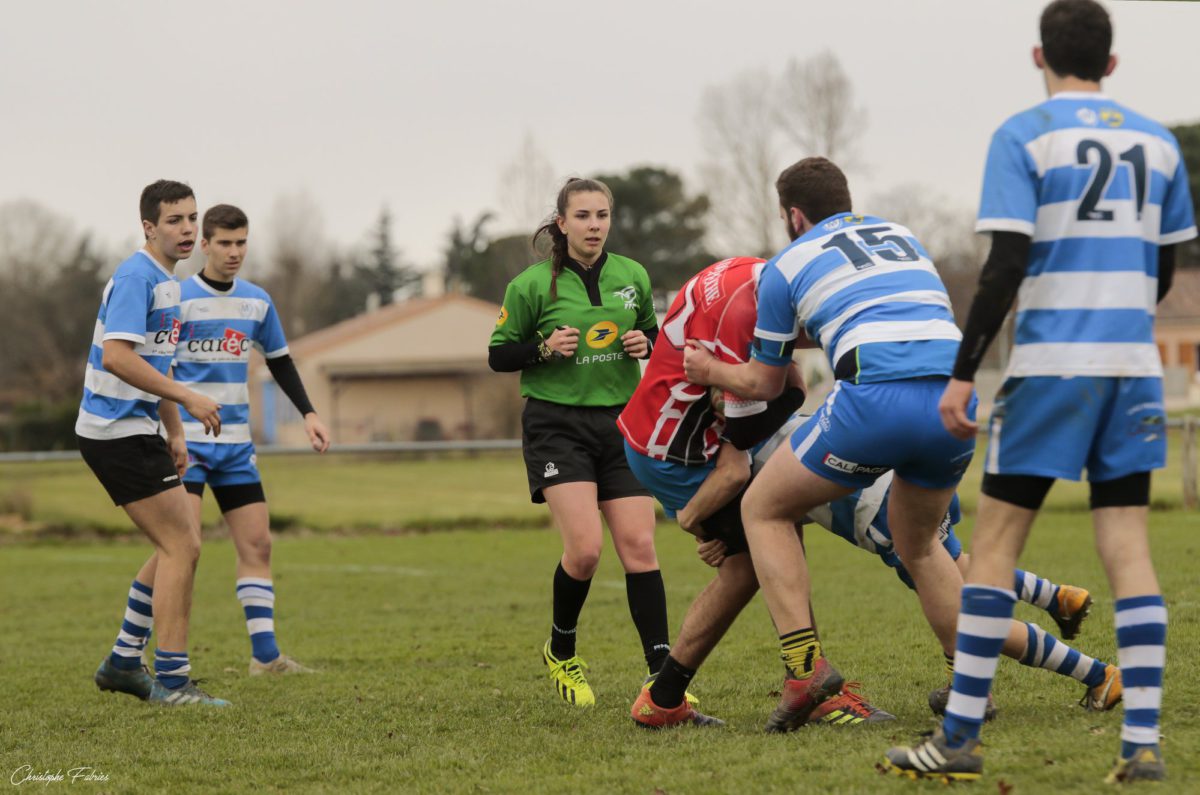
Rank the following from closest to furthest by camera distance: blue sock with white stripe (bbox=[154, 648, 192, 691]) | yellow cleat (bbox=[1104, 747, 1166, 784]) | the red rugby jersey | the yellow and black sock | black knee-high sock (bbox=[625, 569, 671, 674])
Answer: yellow cleat (bbox=[1104, 747, 1166, 784]) → the yellow and black sock → the red rugby jersey → black knee-high sock (bbox=[625, 569, 671, 674]) → blue sock with white stripe (bbox=[154, 648, 192, 691])

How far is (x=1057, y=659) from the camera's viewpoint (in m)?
4.93

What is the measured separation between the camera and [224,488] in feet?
25.0

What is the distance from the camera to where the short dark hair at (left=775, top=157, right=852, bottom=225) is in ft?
15.9

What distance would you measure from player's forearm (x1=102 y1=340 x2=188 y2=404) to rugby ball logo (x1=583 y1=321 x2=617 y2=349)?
5.99 feet

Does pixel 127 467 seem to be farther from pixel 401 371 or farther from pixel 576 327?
pixel 401 371

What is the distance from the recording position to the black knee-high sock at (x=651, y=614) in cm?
608

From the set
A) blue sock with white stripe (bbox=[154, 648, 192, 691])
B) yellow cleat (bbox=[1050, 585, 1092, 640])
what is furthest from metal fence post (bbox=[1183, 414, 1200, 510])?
blue sock with white stripe (bbox=[154, 648, 192, 691])

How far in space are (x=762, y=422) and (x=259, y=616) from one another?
3810 mm

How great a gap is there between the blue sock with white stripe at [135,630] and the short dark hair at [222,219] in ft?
6.14

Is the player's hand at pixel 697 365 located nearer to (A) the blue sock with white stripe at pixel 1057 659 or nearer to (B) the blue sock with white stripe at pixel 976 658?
(B) the blue sock with white stripe at pixel 976 658

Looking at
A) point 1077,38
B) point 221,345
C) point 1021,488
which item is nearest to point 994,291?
point 1021,488

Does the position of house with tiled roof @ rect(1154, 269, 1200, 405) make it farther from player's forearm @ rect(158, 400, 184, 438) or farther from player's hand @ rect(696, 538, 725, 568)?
player's hand @ rect(696, 538, 725, 568)

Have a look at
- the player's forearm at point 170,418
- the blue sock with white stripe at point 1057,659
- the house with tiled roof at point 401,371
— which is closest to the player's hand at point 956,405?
the blue sock with white stripe at point 1057,659

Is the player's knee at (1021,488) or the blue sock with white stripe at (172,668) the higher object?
the player's knee at (1021,488)
